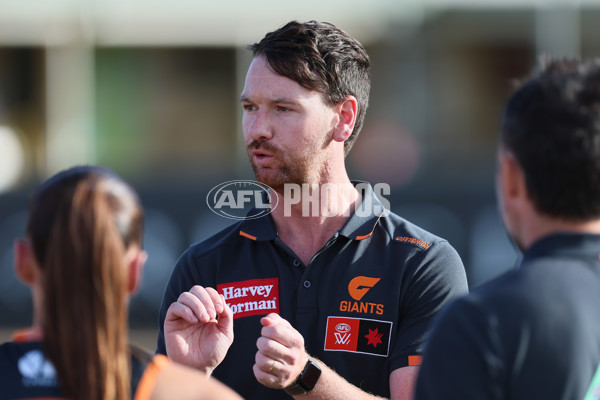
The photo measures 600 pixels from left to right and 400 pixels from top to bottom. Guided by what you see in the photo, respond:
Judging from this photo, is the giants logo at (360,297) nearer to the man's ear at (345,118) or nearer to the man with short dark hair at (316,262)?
the man with short dark hair at (316,262)

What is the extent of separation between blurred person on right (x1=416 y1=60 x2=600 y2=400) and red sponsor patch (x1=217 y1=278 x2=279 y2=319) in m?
1.36

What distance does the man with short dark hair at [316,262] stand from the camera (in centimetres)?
344

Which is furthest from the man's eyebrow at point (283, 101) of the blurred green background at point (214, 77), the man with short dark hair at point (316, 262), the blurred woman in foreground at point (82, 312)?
the blurred green background at point (214, 77)

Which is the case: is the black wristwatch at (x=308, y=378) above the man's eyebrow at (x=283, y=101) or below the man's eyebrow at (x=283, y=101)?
below

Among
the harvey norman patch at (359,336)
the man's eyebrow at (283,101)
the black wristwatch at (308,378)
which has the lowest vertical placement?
the black wristwatch at (308,378)

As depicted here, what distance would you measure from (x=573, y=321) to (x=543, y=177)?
0.37 meters

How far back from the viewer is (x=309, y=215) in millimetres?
3783

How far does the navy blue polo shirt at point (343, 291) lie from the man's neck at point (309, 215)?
0.07m

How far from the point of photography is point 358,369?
3.48 m

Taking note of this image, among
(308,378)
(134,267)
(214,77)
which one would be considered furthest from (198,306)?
(214,77)

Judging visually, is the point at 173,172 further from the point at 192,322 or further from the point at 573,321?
the point at 573,321

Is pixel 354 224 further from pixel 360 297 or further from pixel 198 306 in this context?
pixel 198 306

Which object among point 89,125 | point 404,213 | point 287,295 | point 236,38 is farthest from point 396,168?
point 287,295

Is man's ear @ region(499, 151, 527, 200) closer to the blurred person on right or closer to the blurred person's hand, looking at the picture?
the blurred person on right
